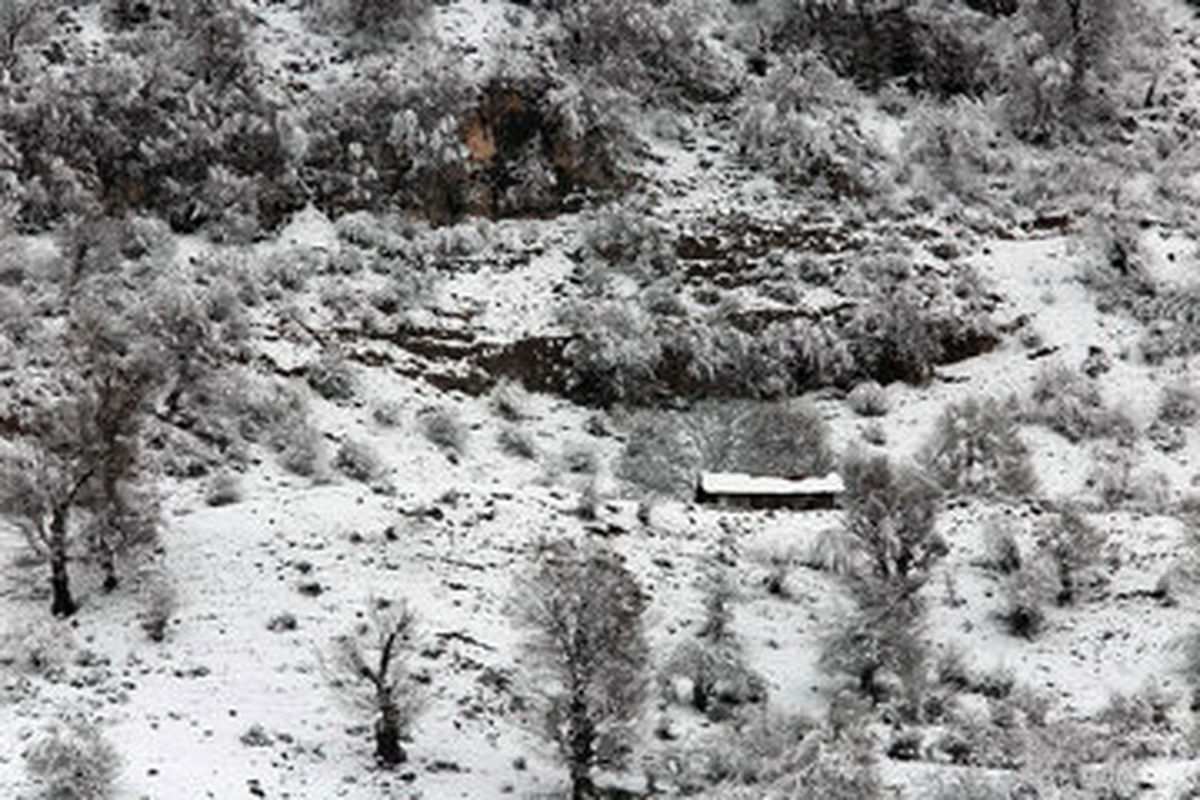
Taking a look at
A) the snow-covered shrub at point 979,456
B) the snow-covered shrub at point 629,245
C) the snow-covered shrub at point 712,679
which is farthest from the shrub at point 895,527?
the snow-covered shrub at point 629,245

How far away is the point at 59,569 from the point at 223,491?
18.2ft

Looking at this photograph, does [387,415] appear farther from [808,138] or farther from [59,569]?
[808,138]

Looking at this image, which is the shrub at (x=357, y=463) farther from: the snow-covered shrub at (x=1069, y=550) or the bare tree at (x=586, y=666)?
the snow-covered shrub at (x=1069, y=550)

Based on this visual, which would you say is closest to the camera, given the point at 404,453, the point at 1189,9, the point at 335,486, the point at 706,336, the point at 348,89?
the point at 335,486

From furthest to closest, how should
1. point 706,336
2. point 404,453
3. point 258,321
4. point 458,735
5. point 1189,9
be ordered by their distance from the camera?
1. point 1189,9
2. point 706,336
3. point 258,321
4. point 404,453
5. point 458,735

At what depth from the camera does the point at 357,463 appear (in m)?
36.8

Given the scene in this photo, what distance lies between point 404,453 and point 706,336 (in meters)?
11.1

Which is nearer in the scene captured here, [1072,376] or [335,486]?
[335,486]

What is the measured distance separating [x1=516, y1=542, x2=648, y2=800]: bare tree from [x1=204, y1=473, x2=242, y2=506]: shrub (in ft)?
32.6

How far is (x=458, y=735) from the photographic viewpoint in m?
27.5

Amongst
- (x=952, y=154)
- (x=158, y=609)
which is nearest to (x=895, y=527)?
(x=158, y=609)

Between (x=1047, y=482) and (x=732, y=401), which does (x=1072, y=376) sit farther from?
(x=732, y=401)

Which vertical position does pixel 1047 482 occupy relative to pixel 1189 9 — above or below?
below

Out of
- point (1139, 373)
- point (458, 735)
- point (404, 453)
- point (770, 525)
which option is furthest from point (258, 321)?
point (1139, 373)
